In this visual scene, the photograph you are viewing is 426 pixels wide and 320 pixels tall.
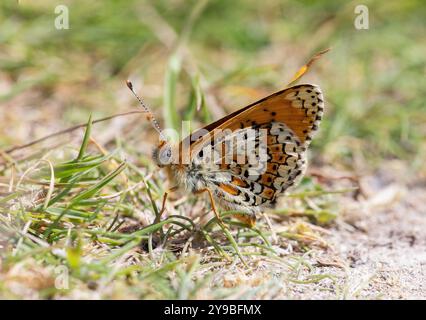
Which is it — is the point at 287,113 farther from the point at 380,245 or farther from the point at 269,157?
the point at 380,245

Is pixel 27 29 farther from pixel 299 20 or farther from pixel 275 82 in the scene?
pixel 299 20

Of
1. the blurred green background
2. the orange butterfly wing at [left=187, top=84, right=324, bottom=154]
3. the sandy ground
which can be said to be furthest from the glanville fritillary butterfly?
the blurred green background

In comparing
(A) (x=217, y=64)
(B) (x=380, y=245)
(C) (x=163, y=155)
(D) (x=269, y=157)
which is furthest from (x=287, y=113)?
(A) (x=217, y=64)

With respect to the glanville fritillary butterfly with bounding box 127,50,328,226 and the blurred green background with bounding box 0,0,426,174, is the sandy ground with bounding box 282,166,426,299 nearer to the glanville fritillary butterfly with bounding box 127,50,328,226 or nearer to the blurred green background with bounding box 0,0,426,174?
the blurred green background with bounding box 0,0,426,174

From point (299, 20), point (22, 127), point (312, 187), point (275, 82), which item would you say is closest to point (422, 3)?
point (299, 20)

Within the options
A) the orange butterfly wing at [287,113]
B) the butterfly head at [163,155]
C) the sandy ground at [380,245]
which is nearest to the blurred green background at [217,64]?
the sandy ground at [380,245]
